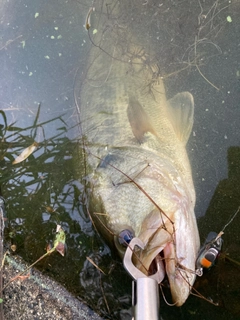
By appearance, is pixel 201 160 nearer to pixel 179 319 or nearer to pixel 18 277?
pixel 179 319

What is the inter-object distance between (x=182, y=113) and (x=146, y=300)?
64.4 inches

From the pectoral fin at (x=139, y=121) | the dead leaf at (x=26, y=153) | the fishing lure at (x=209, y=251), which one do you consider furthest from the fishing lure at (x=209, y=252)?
the dead leaf at (x=26, y=153)

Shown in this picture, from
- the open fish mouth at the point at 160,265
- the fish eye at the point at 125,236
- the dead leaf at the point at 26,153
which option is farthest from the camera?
the dead leaf at the point at 26,153

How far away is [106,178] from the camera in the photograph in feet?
10.1

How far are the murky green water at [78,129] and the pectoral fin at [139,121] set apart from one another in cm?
35

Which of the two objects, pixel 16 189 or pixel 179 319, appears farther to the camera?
pixel 16 189

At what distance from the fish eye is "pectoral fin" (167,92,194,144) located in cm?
95

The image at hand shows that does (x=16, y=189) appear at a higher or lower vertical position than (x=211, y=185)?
higher

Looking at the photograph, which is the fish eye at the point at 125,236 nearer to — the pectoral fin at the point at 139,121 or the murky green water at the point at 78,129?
the murky green water at the point at 78,129

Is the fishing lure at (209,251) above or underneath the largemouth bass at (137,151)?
underneath

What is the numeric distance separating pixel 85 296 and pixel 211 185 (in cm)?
149

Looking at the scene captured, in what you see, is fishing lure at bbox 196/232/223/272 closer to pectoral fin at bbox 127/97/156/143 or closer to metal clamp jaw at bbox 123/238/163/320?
metal clamp jaw at bbox 123/238/163/320

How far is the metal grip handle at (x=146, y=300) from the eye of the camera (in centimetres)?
229

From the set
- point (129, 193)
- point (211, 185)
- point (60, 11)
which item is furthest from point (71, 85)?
point (211, 185)
